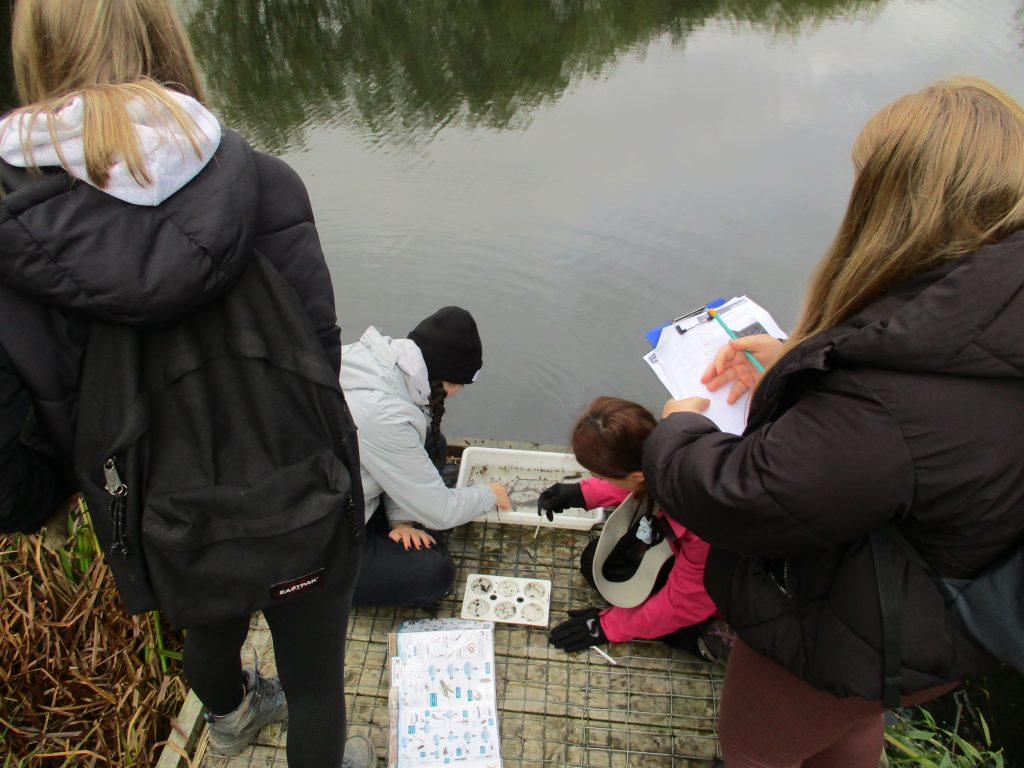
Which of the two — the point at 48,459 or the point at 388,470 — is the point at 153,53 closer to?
the point at 48,459

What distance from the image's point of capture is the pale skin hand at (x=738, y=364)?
1728mm

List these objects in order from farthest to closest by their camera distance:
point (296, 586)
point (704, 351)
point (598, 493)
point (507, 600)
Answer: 1. point (598, 493)
2. point (507, 600)
3. point (704, 351)
4. point (296, 586)

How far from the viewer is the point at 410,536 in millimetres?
2240

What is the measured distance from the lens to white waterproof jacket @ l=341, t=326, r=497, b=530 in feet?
6.66

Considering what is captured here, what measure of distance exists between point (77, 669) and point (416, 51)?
6287 millimetres

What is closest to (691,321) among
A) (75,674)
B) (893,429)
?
(893,429)

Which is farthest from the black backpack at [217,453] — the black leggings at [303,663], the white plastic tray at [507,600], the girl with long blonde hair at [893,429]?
the white plastic tray at [507,600]

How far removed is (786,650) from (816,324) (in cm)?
55

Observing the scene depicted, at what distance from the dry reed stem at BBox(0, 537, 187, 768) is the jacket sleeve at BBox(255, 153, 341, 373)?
1.47m

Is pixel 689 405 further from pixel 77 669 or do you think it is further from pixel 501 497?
pixel 77 669

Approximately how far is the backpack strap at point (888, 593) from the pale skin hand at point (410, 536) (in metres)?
1.36

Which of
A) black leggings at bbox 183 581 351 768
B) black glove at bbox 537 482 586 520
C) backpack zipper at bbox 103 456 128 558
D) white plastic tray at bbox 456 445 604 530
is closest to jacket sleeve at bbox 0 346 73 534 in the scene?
backpack zipper at bbox 103 456 128 558

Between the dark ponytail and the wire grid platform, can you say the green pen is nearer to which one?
the dark ponytail

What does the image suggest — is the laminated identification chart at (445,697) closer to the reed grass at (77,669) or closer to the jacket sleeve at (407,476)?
the jacket sleeve at (407,476)
